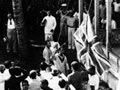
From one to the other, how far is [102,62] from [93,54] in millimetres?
983

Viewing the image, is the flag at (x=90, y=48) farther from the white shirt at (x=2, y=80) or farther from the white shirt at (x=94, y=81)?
the white shirt at (x=2, y=80)

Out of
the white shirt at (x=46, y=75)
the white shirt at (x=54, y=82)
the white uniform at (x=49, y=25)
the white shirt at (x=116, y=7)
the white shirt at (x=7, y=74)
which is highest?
the white shirt at (x=116, y=7)

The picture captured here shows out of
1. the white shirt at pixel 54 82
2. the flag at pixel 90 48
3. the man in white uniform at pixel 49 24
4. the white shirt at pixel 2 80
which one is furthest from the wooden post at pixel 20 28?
the white shirt at pixel 54 82

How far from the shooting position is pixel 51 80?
47.8ft

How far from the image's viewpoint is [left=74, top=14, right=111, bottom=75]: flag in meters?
16.8

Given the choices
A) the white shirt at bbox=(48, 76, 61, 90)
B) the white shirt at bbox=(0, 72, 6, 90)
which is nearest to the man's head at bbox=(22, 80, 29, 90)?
the white shirt at bbox=(48, 76, 61, 90)

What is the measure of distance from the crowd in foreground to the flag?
2125mm

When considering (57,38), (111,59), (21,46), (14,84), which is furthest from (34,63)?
(14,84)

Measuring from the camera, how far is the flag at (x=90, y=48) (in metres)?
16.8

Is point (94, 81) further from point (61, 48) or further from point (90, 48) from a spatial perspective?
point (61, 48)

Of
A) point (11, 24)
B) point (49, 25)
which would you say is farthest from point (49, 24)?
point (11, 24)

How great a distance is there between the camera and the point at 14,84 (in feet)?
46.3

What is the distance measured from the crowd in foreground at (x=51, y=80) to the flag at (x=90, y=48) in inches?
83.7

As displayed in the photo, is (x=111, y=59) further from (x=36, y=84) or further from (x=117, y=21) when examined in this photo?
(x=117, y=21)
